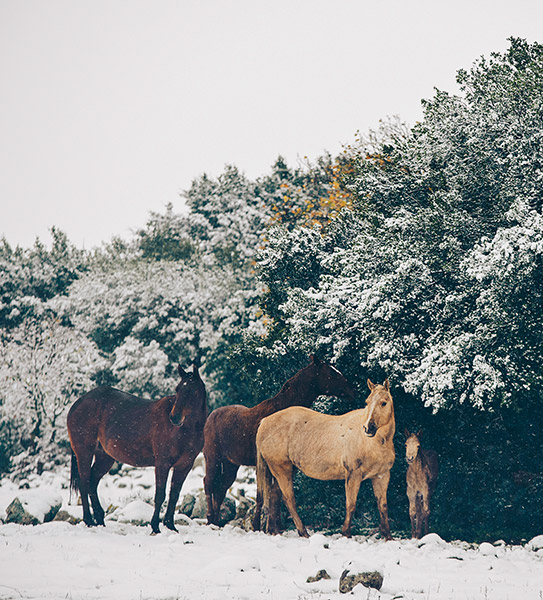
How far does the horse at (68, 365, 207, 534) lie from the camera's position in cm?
1248

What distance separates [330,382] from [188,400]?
8.89ft

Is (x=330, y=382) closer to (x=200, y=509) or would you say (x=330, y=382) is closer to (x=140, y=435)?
(x=140, y=435)

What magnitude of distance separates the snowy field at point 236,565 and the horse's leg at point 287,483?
268mm

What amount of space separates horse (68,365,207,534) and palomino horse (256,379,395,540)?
4.39 feet

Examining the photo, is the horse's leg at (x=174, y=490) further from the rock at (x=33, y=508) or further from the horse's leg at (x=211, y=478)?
the rock at (x=33, y=508)

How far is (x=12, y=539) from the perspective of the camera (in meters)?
10.9

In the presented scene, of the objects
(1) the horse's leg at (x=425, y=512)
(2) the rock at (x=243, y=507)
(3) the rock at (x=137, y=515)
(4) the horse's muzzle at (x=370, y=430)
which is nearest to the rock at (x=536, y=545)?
(1) the horse's leg at (x=425, y=512)

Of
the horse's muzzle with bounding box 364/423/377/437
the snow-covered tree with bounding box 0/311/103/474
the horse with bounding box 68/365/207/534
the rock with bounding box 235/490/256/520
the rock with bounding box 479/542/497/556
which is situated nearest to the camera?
the rock with bounding box 479/542/497/556

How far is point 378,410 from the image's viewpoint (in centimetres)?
1122

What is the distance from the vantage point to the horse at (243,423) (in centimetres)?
1314

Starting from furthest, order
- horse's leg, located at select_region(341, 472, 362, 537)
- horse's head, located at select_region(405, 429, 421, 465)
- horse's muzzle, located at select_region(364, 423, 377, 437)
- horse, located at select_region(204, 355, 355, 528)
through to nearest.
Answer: horse, located at select_region(204, 355, 355, 528) < horse's head, located at select_region(405, 429, 421, 465) < horse's leg, located at select_region(341, 472, 362, 537) < horse's muzzle, located at select_region(364, 423, 377, 437)

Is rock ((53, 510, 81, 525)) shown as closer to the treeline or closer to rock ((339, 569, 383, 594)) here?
the treeline

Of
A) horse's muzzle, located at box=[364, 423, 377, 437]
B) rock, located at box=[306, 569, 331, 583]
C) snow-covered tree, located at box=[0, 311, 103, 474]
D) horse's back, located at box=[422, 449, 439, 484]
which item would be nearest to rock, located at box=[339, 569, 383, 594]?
rock, located at box=[306, 569, 331, 583]

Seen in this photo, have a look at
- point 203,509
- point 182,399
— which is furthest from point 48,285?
point 182,399
